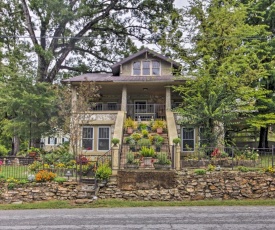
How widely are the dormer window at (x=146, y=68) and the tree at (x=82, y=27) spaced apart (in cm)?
710

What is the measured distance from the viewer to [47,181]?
12.7 m

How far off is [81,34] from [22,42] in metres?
5.57

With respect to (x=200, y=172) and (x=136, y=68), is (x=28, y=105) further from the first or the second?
(x=200, y=172)

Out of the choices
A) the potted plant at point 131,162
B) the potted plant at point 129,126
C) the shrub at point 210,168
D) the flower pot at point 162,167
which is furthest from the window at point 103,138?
the shrub at point 210,168

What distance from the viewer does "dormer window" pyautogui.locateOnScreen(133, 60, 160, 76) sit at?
70.4 feet

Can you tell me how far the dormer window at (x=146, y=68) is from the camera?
21.5m

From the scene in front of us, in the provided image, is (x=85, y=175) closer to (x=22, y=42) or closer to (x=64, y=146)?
(x=64, y=146)

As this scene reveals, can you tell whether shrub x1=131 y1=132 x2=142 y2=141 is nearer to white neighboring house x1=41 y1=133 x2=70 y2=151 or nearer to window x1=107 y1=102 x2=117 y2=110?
window x1=107 y1=102 x2=117 y2=110

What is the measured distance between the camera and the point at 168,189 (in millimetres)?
12430

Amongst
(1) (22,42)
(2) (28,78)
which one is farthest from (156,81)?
(1) (22,42)

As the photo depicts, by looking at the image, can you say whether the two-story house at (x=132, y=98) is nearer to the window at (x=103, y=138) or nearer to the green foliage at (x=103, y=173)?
the window at (x=103, y=138)

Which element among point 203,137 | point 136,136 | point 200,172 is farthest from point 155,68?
point 200,172

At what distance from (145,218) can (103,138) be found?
10.8 m

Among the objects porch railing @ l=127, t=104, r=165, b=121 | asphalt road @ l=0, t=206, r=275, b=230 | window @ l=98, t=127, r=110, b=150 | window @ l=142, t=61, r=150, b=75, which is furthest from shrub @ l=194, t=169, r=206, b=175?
window @ l=142, t=61, r=150, b=75
